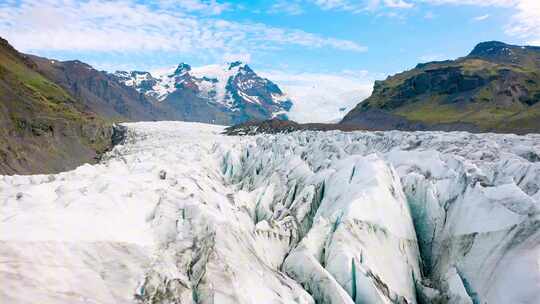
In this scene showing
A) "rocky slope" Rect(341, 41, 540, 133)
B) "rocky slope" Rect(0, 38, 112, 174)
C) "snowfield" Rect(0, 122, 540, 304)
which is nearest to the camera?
"snowfield" Rect(0, 122, 540, 304)

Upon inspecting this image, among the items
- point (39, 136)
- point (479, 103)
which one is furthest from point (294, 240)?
point (479, 103)

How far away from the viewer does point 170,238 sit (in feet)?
42.0

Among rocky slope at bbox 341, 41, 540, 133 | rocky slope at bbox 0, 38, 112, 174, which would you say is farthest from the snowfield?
rocky slope at bbox 341, 41, 540, 133

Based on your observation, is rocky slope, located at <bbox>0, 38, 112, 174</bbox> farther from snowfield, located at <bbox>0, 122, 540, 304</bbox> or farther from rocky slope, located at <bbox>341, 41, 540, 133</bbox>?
rocky slope, located at <bbox>341, 41, 540, 133</bbox>

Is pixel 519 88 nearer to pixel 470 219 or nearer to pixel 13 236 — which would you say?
pixel 470 219

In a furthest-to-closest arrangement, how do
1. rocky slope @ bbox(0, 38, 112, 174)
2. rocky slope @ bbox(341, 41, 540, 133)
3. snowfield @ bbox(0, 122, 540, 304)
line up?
rocky slope @ bbox(341, 41, 540, 133)
rocky slope @ bbox(0, 38, 112, 174)
snowfield @ bbox(0, 122, 540, 304)

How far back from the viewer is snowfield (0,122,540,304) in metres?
10.5

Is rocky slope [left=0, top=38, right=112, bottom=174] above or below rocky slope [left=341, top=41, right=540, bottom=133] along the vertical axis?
below

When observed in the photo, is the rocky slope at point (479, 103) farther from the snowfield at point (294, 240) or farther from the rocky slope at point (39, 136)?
the snowfield at point (294, 240)

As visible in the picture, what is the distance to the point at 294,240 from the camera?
2116cm

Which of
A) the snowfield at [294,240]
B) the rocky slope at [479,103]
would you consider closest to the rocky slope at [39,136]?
the snowfield at [294,240]

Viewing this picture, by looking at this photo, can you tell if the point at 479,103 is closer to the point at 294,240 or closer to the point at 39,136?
the point at 39,136

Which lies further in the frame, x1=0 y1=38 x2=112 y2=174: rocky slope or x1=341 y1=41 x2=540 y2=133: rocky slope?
x1=341 y1=41 x2=540 y2=133: rocky slope

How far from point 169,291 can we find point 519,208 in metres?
13.4
